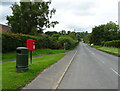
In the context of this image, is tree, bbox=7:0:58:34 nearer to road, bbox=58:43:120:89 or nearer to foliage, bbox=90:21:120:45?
road, bbox=58:43:120:89

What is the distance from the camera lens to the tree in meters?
35.6

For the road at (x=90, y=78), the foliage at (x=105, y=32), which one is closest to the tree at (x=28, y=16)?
the road at (x=90, y=78)

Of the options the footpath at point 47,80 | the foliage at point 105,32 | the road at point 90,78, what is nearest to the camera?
the footpath at point 47,80

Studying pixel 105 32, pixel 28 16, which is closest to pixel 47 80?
pixel 28 16

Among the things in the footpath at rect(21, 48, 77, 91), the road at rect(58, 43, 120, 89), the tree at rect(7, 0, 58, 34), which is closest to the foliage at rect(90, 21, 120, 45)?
the tree at rect(7, 0, 58, 34)

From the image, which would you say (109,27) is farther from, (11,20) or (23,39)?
(23,39)

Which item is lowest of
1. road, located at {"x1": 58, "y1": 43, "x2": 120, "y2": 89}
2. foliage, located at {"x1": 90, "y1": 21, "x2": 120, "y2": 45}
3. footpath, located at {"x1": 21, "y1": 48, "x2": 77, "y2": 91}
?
road, located at {"x1": 58, "y1": 43, "x2": 120, "y2": 89}

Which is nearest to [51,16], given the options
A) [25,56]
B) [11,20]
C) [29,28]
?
[29,28]

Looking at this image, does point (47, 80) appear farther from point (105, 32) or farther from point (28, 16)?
point (105, 32)

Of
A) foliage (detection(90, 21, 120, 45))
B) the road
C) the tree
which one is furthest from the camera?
foliage (detection(90, 21, 120, 45))

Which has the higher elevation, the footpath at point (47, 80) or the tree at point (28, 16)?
the tree at point (28, 16)

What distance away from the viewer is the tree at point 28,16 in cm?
3562

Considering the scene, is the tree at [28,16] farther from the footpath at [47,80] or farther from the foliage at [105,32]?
the foliage at [105,32]

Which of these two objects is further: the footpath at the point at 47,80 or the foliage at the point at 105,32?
the foliage at the point at 105,32
